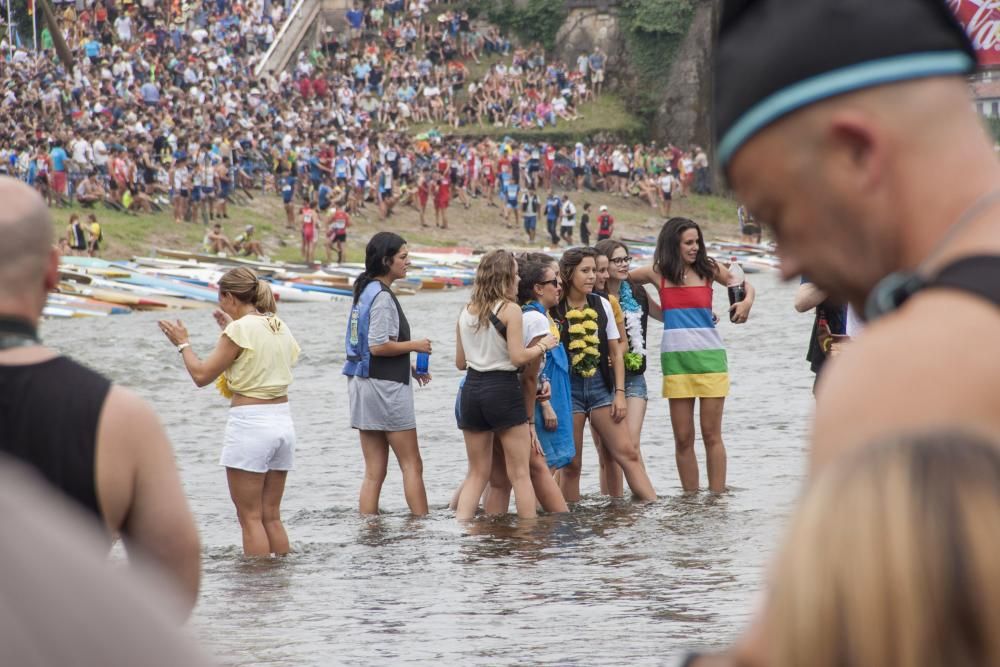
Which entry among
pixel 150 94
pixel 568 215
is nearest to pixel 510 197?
pixel 568 215

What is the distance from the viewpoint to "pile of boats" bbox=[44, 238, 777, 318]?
1194 inches

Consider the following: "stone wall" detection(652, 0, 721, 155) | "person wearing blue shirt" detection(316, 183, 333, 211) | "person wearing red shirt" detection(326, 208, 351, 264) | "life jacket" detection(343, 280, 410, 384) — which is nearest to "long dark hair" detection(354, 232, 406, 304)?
"life jacket" detection(343, 280, 410, 384)

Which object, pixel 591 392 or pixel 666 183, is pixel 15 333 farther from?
pixel 666 183

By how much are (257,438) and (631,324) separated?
311 cm

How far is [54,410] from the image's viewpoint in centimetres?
308

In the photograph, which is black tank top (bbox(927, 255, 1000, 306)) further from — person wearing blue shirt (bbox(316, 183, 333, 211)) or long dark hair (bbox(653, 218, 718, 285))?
person wearing blue shirt (bbox(316, 183, 333, 211))

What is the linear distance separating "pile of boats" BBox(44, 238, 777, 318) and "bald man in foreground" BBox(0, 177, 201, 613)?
2499 cm

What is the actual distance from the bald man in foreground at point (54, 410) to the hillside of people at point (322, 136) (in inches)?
1255

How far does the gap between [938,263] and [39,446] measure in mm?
1882

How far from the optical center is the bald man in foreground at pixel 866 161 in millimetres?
1688

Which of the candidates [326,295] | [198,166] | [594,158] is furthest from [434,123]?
[326,295]

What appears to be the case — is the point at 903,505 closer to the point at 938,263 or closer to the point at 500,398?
the point at 938,263

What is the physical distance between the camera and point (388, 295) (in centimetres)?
1007

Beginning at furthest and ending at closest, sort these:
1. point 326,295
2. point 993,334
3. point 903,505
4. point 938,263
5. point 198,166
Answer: point 198,166, point 326,295, point 938,263, point 993,334, point 903,505
